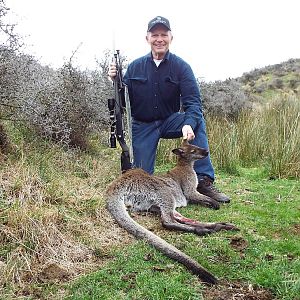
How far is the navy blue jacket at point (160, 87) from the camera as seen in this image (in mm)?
7180

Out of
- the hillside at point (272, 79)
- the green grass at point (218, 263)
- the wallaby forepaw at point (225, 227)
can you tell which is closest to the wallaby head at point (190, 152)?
the green grass at point (218, 263)

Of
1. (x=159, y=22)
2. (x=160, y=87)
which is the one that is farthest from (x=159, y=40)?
(x=160, y=87)

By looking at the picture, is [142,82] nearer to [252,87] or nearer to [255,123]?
[255,123]

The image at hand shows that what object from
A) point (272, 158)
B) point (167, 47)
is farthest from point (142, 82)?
point (272, 158)

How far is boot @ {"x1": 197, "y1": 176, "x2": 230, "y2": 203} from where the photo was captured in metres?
6.50

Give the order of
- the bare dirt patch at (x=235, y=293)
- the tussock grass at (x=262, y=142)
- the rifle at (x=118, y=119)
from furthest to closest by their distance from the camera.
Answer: the tussock grass at (x=262, y=142), the rifle at (x=118, y=119), the bare dirt patch at (x=235, y=293)

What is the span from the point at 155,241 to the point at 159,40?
3817 mm

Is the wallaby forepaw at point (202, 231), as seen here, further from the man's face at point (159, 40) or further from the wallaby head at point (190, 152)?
the man's face at point (159, 40)

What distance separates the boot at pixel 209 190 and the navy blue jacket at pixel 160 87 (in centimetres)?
112

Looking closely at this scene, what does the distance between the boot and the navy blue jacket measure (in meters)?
1.12

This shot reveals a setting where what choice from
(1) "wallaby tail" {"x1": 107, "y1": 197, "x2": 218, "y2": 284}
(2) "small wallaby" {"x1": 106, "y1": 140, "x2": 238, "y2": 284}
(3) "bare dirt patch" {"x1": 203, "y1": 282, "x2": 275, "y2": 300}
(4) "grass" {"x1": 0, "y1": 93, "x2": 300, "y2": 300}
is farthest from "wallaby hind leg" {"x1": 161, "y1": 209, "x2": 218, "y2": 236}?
(3) "bare dirt patch" {"x1": 203, "y1": 282, "x2": 275, "y2": 300}

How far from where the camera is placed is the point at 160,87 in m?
7.35

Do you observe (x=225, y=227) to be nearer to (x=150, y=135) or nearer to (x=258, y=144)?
(x=150, y=135)

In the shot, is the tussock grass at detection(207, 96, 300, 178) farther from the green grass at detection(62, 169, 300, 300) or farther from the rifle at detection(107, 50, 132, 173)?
the rifle at detection(107, 50, 132, 173)
